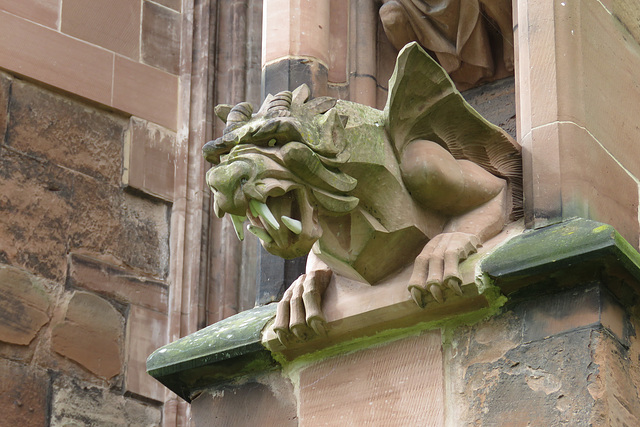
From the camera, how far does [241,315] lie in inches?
169

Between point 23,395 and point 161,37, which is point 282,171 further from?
point 161,37

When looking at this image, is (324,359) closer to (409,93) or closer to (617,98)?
(409,93)

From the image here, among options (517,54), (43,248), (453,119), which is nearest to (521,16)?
(517,54)

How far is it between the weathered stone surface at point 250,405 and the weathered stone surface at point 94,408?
149cm

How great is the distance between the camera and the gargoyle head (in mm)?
3475

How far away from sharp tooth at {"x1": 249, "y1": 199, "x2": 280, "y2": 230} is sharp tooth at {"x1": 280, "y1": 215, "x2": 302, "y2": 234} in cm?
3

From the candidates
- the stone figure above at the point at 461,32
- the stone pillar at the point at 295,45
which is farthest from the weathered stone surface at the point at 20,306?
the stone figure above at the point at 461,32

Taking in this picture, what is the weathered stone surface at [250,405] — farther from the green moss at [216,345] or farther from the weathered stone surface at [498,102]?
the weathered stone surface at [498,102]

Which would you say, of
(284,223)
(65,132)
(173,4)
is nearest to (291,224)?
(284,223)

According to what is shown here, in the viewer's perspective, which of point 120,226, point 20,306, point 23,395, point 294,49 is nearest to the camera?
point 294,49

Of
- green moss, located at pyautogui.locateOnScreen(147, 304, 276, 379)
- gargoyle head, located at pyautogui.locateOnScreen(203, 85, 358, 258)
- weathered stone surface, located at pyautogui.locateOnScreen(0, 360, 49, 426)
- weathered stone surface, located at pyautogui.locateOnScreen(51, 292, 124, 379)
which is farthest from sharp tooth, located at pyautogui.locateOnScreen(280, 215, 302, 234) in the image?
weathered stone surface, located at pyautogui.locateOnScreen(51, 292, 124, 379)

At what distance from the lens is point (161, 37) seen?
6.46m

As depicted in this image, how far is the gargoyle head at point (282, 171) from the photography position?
3.47 m

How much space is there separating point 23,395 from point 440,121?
A: 89.1 inches
